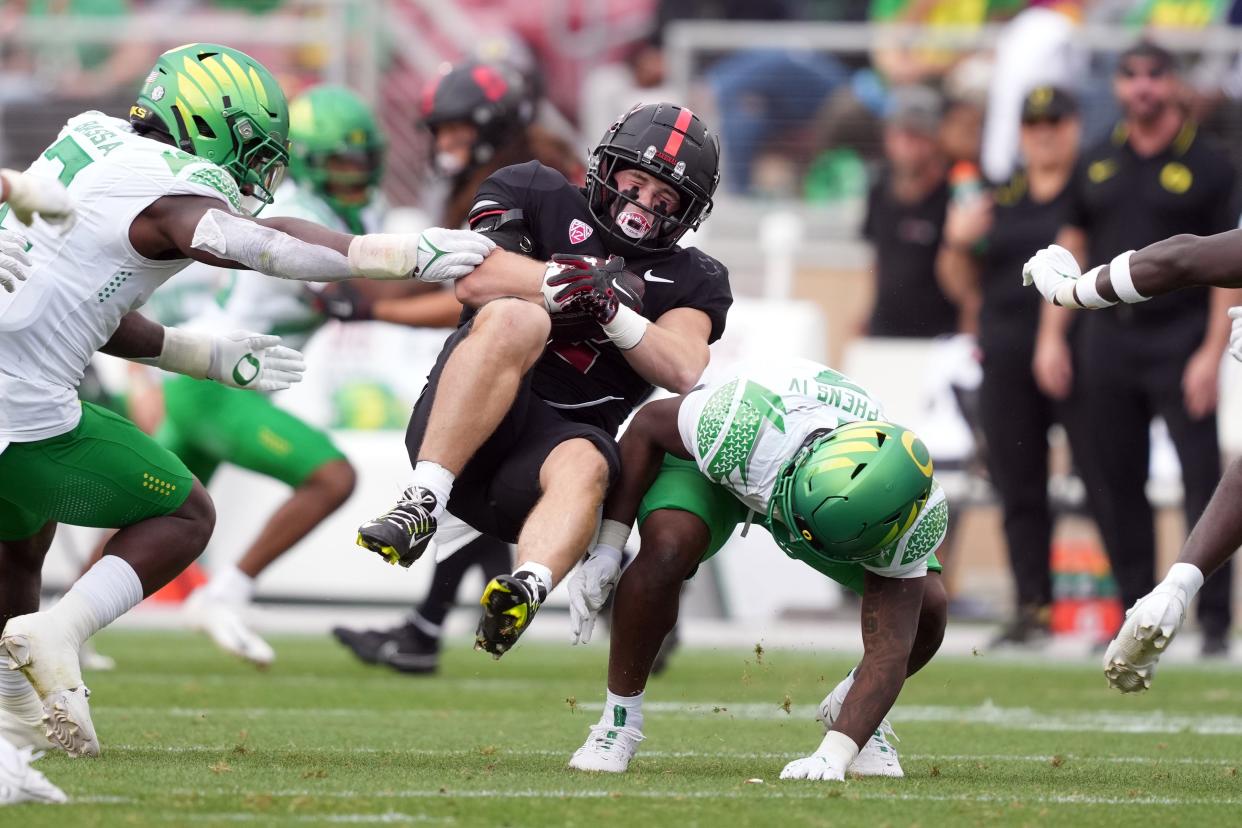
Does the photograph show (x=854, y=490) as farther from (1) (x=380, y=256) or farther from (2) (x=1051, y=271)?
(1) (x=380, y=256)

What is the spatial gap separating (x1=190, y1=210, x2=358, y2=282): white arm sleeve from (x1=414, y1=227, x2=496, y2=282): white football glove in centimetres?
19

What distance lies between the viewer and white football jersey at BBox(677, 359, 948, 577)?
486 cm

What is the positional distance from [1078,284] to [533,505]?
1.53m

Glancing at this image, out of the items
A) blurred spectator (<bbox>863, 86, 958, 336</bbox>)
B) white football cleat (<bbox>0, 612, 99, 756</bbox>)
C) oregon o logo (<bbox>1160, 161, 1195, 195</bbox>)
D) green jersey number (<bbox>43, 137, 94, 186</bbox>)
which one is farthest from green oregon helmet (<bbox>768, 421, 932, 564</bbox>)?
blurred spectator (<bbox>863, 86, 958, 336</bbox>)

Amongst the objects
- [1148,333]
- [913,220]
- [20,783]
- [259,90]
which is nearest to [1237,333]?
[259,90]

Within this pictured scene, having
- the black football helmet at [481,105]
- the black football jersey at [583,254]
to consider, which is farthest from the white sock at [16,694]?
the black football helmet at [481,105]

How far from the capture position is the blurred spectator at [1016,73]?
1176 centimetres

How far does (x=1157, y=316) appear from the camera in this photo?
8.98 metres

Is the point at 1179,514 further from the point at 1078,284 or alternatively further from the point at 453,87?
the point at 1078,284

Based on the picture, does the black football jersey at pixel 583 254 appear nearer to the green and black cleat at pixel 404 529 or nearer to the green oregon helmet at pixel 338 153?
the green and black cleat at pixel 404 529

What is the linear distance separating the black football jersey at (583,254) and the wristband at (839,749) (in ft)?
4.06

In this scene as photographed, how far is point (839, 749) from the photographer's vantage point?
15.7 ft

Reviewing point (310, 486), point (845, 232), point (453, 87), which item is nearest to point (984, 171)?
point (845, 232)

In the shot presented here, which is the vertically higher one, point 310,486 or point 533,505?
point 533,505
